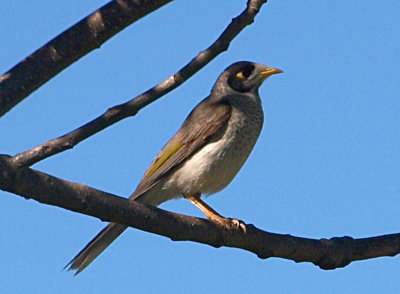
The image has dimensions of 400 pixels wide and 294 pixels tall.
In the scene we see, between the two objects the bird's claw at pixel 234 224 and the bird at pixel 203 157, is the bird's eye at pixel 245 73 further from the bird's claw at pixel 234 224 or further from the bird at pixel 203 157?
the bird's claw at pixel 234 224

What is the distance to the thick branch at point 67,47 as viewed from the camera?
145 inches

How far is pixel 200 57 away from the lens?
14.0ft

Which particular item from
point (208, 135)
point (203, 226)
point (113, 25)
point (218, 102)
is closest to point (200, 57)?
point (113, 25)

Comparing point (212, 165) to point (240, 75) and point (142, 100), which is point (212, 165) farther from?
point (142, 100)

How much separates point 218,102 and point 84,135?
14.1 ft

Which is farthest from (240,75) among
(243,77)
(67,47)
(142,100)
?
(67,47)

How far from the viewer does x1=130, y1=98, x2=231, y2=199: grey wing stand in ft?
23.6

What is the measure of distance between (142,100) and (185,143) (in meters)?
3.38

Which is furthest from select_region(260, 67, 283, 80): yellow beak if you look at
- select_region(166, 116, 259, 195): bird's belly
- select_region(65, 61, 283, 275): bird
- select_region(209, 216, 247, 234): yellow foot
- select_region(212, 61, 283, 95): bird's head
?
select_region(209, 216, 247, 234): yellow foot

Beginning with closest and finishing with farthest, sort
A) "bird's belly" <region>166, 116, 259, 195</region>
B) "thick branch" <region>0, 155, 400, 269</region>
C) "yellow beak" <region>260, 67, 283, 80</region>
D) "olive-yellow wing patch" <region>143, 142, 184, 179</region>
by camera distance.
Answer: "thick branch" <region>0, 155, 400, 269</region> < "bird's belly" <region>166, 116, 259, 195</region> < "olive-yellow wing patch" <region>143, 142, 184, 179</region> < "yellow beak" <region>260, 67, 283, 80</region>

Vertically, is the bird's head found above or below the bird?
above

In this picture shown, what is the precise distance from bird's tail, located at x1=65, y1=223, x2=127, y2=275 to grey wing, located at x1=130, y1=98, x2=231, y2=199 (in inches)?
21.3

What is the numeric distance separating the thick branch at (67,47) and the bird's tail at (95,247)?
289 centimetres

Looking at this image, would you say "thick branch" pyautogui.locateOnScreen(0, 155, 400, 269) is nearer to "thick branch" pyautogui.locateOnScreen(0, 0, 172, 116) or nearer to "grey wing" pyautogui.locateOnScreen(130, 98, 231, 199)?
"thick branch" pyautogui.locateOnScreen(0, 0, 172, 116)
